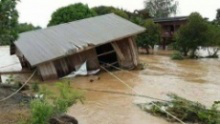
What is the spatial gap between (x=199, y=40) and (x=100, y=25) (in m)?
10.6

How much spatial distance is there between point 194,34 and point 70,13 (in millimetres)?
12112

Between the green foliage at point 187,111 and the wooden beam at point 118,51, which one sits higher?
the wooden beam at point 118,51

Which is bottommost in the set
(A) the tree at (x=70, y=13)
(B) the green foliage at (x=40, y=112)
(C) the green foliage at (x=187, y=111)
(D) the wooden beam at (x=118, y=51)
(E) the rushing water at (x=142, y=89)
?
(E) the rushing water at (x=142, y=89)

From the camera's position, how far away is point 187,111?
1150cm

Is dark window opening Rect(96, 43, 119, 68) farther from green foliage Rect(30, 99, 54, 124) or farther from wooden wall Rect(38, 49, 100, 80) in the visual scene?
green foliage Rect(30, 99, 54, 124)

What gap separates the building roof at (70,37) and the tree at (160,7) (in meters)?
46.5

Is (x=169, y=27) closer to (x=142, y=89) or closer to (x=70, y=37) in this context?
(x=70, y=37)

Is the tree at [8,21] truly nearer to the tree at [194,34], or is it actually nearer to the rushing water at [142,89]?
the rushing water at [142,89]

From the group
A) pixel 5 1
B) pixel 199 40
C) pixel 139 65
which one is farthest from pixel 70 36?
pixel 199 40

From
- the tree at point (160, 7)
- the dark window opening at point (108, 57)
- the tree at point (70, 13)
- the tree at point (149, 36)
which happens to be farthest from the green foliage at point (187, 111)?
the tree at point (160, 7)

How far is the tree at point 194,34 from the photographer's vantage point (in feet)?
102

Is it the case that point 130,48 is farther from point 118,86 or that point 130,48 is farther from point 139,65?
point 118,86

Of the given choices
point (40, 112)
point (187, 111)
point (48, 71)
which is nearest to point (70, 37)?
point (48, 71)

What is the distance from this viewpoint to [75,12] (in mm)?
36875
